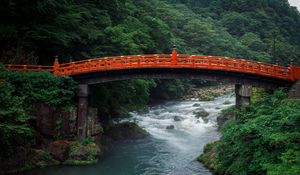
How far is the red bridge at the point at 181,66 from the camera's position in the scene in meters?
30.0

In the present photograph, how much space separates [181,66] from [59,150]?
12130mm

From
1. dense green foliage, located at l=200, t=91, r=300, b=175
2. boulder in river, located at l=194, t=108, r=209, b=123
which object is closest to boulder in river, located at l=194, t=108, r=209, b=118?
boulder in river, located at l=194, t=108, r=209, b=123

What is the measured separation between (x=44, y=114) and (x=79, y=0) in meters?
16.8

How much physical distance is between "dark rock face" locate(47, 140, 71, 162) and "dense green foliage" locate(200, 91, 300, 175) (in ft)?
40.8

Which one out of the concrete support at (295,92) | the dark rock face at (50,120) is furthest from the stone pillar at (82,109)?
the concrete support at (295,92)

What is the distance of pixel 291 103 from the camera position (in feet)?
73.4

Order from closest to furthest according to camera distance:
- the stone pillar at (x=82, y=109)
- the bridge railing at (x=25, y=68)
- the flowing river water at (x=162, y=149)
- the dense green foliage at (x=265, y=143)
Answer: the dense green foliage at (x=265, y=143)
the flowing river water at (x=162, y=149)
the bridge railing at (x=25, y=68)
the stone pillar at (x=82, y=109)

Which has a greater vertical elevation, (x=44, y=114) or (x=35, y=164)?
(x=44, y=114)

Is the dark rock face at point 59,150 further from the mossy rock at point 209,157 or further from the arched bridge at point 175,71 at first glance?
the mossy rock at point 209,157

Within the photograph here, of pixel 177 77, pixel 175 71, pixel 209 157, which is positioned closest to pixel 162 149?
pixel 209 157

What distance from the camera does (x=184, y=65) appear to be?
30.8m

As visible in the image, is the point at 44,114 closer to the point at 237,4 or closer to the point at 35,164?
the point at 35,164

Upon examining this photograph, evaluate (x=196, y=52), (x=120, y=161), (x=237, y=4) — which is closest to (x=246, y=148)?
(x=120, y=161)

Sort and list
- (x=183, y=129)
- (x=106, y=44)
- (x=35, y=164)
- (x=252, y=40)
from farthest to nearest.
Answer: (x=252, y=40), (x=183, y=129), (x=106, y=44), (x=35, y=164)
